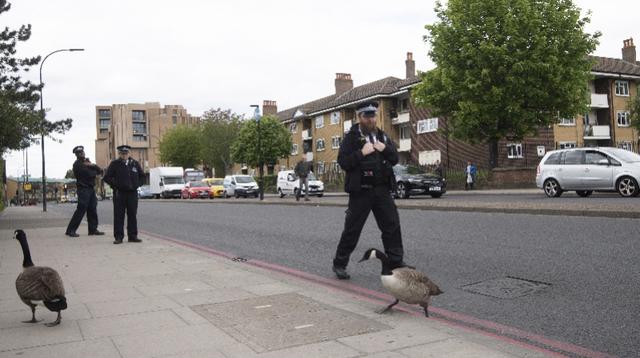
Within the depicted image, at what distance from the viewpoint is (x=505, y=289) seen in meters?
5.48

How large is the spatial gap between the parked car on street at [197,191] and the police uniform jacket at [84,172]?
28.9 meters

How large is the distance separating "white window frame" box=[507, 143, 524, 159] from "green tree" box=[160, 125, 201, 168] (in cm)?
4595

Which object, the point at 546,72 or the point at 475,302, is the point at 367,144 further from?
the point at 546,72

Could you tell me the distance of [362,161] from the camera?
5559 mm

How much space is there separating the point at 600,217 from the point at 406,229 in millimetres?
4141

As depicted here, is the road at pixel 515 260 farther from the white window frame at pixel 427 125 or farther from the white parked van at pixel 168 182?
the white parked van at pixel 168 182

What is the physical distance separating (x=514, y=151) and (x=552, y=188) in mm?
23236

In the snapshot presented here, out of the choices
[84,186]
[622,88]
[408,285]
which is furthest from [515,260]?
[622,88]

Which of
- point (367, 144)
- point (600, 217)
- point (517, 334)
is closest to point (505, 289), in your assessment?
point (517, 334)

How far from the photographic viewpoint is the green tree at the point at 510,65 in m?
28.9

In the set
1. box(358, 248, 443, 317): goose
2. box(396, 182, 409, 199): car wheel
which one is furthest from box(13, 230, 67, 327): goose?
box(396, 182, 409, 199): car wheel

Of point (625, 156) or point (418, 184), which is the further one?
point (418, 184)

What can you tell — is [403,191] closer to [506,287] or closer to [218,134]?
[506,287]

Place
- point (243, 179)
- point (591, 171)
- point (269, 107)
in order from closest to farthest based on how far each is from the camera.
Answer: point (591, 171)
point (243, 179)
point (269, 107)
